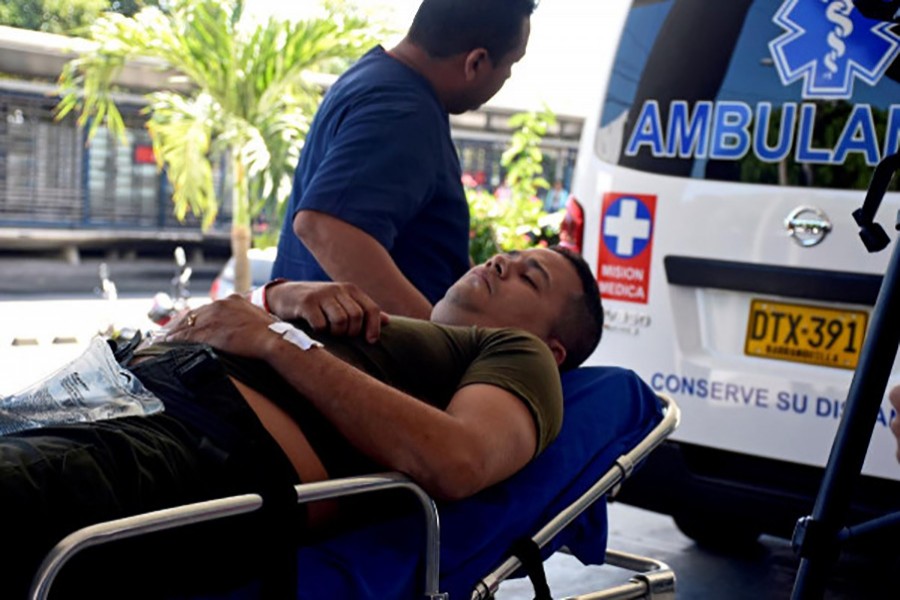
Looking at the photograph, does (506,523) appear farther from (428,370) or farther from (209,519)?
(209,519)

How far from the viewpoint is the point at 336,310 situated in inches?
94.3

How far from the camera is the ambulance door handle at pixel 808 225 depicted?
361 centimetres

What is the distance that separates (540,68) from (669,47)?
349 inches

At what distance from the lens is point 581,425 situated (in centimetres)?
258

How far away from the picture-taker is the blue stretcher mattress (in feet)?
7.11

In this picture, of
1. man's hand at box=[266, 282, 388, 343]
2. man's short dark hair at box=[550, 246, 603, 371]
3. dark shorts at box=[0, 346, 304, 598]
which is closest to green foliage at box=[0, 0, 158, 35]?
man's short dark hair at box=[550, 246, 603, 371]

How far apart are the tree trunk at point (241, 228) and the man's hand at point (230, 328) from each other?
23.8 feet

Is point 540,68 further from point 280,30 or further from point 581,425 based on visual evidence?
point 581,425

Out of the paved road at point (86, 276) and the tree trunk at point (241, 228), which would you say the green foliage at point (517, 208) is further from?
the paved road at point (86, 276)

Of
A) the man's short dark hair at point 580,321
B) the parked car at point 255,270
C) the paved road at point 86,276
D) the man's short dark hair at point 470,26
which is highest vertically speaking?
the man's short dark hair at point 470,26

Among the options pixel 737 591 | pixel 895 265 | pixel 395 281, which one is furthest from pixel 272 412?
pixel 737 591

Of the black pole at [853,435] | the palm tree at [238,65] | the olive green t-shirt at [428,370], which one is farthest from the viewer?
the palm tree at [238,65]

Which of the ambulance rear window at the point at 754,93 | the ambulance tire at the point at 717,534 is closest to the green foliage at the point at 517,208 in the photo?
the ambulance tire at the point at 717,534

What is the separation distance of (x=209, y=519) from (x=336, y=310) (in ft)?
2.25
